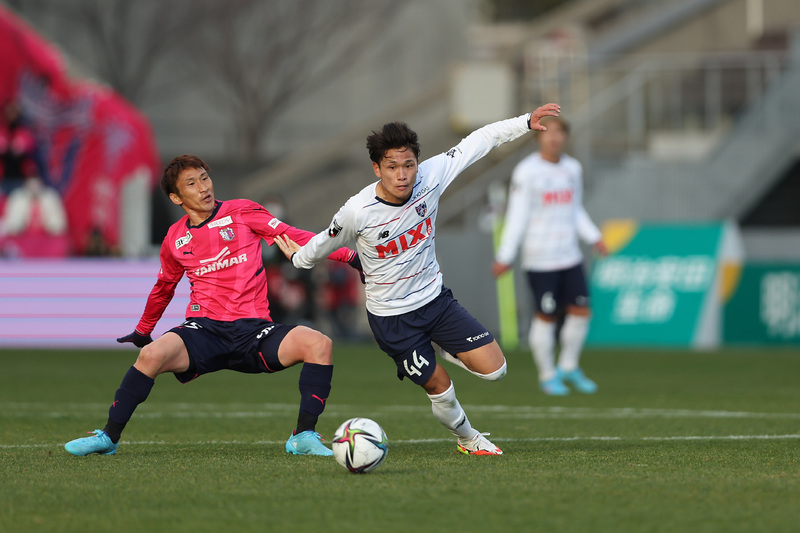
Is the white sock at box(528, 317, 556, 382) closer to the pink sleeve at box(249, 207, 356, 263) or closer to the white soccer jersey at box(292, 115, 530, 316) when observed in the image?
the white soccer jersey at box(292, 115, 530, 316)

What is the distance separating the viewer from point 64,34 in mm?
33625

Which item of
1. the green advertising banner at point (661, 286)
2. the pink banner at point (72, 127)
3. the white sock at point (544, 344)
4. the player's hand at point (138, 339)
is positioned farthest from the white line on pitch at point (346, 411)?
the pink banner at point (72, 127)

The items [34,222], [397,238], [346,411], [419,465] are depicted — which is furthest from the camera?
[34,222]

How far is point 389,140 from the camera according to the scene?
6.61 metres

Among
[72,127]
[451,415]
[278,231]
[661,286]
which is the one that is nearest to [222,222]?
[278,231]

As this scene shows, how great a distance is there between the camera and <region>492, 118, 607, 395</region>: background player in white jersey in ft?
37.3

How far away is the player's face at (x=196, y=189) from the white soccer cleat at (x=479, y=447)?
6.58 ft

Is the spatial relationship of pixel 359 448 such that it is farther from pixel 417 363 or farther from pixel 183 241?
pixel 183 241

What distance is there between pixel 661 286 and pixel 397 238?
1170cm

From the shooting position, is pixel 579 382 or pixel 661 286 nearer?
pixel 579 382

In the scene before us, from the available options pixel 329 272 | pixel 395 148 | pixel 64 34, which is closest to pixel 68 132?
pixel 329 272

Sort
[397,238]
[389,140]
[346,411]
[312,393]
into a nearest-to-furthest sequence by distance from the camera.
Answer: [389,140], [397,238], [312,393], [346,411]

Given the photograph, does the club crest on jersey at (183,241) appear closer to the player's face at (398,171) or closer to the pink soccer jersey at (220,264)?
the pink soccer jersey at (220,264)

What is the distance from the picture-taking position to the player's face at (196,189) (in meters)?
7.25
